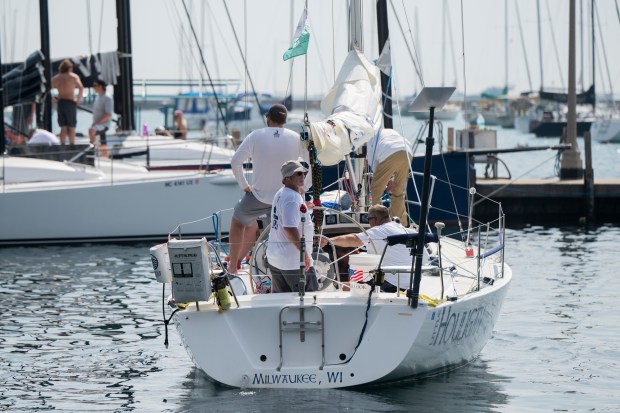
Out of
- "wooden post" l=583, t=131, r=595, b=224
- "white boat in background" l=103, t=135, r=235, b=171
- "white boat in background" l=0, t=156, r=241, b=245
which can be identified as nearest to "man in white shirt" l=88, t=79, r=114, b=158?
"white boat in background" l=103, t=135, r=235, b=171

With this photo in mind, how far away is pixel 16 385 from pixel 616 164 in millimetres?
47668

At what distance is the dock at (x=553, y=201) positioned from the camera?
2612cm

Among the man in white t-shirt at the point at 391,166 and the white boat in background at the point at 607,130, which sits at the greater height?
the man in white t-shirt at the point at 391,166

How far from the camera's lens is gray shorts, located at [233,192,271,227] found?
490 inches

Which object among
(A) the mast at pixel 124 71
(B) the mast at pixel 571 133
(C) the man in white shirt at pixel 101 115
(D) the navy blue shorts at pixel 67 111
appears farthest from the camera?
(B) the mast at pixel 571 133

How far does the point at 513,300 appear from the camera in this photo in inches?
640

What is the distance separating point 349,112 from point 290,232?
114 inches

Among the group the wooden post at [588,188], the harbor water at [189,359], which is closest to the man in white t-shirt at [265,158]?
the harbor water at [189,359]

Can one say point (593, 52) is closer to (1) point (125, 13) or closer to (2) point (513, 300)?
(1) point (125, 13)

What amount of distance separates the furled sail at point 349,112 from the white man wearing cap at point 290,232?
1.34 m

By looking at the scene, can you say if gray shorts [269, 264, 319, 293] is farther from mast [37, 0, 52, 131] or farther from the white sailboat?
mast [37, 0, 52, 131]

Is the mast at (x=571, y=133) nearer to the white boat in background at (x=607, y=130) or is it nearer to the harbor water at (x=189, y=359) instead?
the harbor water at (x=189, y=359)

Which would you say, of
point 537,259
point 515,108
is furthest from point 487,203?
point 515,108

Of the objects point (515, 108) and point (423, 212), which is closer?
point (423, 212)
